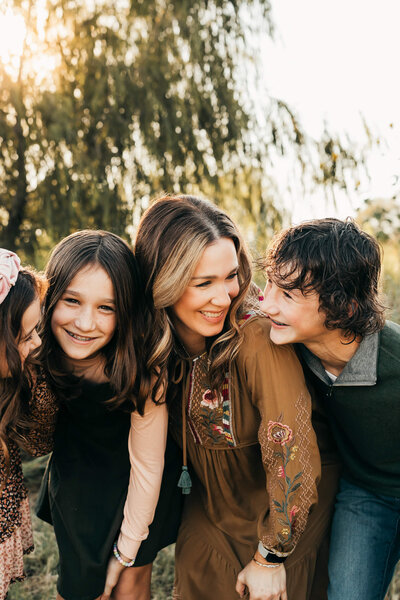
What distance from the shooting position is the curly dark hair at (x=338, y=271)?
1.82 meters

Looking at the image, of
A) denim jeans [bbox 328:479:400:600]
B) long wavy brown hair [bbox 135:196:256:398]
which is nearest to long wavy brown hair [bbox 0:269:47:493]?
long wavy brown hair [bbox 135:196:256:398]

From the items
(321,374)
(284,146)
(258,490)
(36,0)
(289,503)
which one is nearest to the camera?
(289,503)

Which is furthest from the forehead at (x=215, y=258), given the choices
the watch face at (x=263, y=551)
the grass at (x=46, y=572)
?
the grass at (x=46, y=572)

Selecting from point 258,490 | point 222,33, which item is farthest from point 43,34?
point 258,490

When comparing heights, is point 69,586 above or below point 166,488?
below

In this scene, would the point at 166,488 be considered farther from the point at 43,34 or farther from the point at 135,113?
the point at 43,34

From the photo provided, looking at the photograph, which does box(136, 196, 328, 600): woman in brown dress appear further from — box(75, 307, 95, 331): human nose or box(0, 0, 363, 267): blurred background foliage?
box(0, 0, 363, 267): blurred background foliage

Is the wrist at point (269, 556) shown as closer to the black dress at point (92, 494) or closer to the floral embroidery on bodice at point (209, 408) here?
the floral embroidery on bodice at point (209, 408)

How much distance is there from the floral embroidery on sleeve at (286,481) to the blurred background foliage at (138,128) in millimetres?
2147

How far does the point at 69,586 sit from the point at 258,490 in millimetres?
779

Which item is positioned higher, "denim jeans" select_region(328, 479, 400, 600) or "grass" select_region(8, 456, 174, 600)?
"denim jeans" select_region(328, 479, 400, 600)

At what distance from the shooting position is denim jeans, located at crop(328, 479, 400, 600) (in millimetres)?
1916

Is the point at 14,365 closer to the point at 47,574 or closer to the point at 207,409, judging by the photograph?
the point at 207,409

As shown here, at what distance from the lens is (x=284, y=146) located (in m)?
4.32
